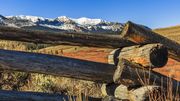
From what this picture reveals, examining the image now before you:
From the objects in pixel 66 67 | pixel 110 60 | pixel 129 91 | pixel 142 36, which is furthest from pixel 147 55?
pixel 66 67

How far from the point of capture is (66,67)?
7227 millimetres

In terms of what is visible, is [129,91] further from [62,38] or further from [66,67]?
[62,38]

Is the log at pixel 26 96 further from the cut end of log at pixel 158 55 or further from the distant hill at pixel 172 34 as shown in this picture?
the distant hill at pixel 172 34

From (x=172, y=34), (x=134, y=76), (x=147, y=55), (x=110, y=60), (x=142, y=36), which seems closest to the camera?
(x=134, y=76)

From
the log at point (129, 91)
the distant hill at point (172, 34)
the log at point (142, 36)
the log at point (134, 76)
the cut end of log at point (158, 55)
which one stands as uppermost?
the log at point (142, 36)

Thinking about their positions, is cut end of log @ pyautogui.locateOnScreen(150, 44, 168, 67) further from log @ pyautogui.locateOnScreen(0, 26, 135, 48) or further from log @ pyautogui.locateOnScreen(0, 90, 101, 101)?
log @ pyautogui.locateOnScreen(0, 90, 101, 101)

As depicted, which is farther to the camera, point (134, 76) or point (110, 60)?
point (110, 60)

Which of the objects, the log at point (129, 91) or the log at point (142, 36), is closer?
the log at point (129, 91)

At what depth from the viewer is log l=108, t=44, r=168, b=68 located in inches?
290

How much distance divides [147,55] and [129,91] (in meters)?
0.55

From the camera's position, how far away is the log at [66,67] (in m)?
6.91

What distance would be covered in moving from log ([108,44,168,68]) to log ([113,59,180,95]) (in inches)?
4.1

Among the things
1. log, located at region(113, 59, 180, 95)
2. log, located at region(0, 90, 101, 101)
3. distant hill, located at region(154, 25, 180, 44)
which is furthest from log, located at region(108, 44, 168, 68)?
distant hill, located at region(154, 25, 180, 44)

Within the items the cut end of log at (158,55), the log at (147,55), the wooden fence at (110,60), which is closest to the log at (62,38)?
the wooden fence at (110,60)
